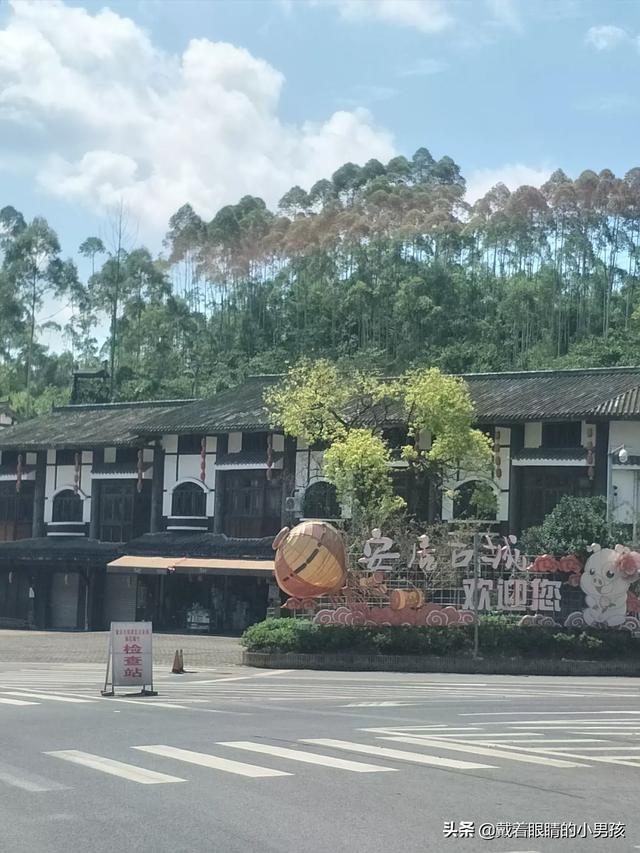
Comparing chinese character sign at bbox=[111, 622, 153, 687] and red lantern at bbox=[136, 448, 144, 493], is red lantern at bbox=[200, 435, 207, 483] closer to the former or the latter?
red lantern at bbox=[136, 448, 144, 493]

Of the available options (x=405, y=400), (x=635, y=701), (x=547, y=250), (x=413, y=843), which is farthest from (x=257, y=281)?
(x=413, y=843)

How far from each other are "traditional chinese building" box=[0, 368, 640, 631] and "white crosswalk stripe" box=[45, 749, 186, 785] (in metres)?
25.5

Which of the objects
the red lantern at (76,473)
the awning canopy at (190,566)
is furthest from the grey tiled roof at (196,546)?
the red lantern at (76,473)

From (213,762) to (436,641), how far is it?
67.1 ft

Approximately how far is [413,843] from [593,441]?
96.7 ft

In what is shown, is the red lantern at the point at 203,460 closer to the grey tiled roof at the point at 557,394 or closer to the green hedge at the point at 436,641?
the grey tiled roof at the point at 557,394

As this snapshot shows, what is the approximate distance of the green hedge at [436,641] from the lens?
31547mm

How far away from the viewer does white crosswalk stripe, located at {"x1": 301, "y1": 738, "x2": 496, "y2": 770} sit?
11500 millimetres

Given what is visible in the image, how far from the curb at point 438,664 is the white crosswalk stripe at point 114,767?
746 inches

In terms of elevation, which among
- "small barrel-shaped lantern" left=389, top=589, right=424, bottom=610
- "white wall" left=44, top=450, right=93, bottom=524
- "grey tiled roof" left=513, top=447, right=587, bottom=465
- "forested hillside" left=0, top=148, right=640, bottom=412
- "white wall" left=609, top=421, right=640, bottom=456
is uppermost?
"forested hillside" left=0, top=148, right=640, bottom=412

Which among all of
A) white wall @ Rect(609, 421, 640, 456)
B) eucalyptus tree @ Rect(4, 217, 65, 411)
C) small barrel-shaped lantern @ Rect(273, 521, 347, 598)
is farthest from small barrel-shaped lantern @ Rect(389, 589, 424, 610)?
eucalyptus tree @ Rect(4, 217, 65, 411)

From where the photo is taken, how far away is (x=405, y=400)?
119 feet

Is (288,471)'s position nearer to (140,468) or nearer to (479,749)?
(140,468)

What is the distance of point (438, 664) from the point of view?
31.0 meters
